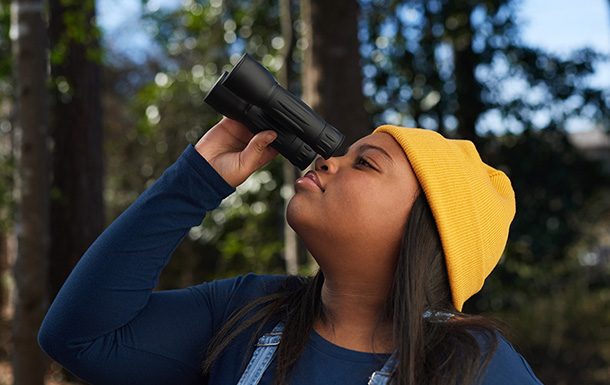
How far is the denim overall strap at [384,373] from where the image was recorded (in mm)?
1803

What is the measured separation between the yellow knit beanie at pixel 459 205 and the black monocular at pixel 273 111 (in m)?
0.19

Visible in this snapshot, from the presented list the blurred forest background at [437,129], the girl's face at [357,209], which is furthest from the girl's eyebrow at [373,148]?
the blurred forest background at [437,129]

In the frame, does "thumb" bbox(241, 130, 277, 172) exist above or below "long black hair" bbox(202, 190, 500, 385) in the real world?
above

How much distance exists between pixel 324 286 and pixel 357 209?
26 cm

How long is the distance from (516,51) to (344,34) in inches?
192

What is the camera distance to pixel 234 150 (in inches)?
81.9

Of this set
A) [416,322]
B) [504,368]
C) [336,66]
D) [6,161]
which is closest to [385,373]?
[416,322]

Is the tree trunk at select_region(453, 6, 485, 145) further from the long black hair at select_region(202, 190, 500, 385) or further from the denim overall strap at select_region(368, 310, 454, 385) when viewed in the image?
the denim overall strap at select_region(368, 310, 454, 385)

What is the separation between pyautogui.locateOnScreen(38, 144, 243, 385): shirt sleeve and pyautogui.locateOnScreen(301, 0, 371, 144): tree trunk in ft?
10.5

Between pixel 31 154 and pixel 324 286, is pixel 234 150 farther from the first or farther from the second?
pixel 31 154

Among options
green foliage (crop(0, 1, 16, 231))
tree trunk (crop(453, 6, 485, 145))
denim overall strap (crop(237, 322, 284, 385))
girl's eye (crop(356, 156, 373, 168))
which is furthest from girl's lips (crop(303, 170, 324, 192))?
tree trunk (crop(453, 6, 485, 145))

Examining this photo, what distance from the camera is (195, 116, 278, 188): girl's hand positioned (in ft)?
6.51

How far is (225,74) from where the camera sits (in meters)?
2.01

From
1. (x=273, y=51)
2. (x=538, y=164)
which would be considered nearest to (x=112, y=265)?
(x=273, y=51)
